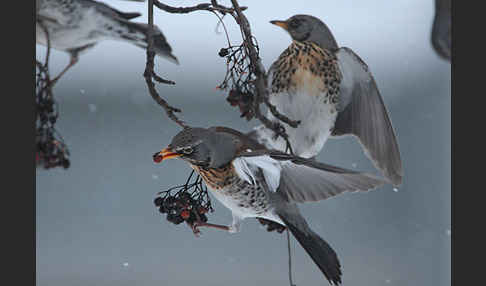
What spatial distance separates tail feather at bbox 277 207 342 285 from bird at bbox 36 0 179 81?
32 cm

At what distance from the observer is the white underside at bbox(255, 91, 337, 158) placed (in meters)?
0.98

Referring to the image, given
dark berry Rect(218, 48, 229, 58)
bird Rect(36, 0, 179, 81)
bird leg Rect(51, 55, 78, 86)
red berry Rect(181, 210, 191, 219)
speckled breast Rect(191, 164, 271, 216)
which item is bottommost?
red berry Rect(181, 210, 191, 219)

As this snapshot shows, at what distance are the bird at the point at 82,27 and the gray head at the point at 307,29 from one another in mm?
192

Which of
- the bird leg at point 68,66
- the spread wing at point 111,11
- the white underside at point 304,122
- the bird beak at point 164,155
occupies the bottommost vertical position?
the bird beak at point 164,155

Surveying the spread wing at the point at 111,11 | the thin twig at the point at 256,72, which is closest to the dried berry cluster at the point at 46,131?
the spread wing at the point at 111,11

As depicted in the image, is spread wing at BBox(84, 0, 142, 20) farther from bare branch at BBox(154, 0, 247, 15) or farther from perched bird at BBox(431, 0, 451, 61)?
perched bird at BBox(431, 0, 451, 61)

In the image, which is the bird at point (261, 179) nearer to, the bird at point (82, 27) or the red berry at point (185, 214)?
the red berry at point (185, 214)

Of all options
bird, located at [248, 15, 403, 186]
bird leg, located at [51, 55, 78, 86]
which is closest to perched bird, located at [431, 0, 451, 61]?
bird, located at [248, 15, 403, 186]

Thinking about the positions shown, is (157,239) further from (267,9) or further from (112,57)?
(267,9)

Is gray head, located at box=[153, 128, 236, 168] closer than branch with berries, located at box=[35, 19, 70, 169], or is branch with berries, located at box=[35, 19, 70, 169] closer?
gray head, located at box=[153, 128, 236, 168]

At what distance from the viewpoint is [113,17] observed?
104 cm

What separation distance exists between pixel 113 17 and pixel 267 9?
26 centimetres

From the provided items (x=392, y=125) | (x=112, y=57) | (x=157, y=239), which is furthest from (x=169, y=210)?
(x=392, y=125)

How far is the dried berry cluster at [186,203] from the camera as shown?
3.15 feet
